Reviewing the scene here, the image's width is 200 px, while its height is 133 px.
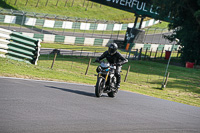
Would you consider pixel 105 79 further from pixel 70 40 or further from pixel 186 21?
pixel 70 40

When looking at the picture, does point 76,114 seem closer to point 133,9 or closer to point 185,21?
point 185,21

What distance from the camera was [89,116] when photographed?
8.04 meters

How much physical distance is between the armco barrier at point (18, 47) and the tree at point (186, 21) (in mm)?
22185

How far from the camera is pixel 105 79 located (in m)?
11.8

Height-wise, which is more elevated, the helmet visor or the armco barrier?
the helmet visor

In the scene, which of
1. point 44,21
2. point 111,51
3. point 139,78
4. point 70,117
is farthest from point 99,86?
point 44,21

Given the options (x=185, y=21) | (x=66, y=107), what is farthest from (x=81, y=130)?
(x=185, y=21)

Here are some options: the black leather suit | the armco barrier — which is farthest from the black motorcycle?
the armco barrier

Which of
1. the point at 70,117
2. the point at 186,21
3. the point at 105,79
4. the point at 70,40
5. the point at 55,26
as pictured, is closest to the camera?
the point at 70,117

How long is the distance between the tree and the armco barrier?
22.2 meters

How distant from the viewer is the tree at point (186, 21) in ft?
123

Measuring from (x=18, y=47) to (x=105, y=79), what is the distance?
720cm

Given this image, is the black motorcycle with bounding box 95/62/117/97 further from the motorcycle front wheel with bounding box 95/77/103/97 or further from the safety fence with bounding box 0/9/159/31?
the safety fence with bounding box 0/9/159/31

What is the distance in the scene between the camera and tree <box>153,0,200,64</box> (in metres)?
37.5
